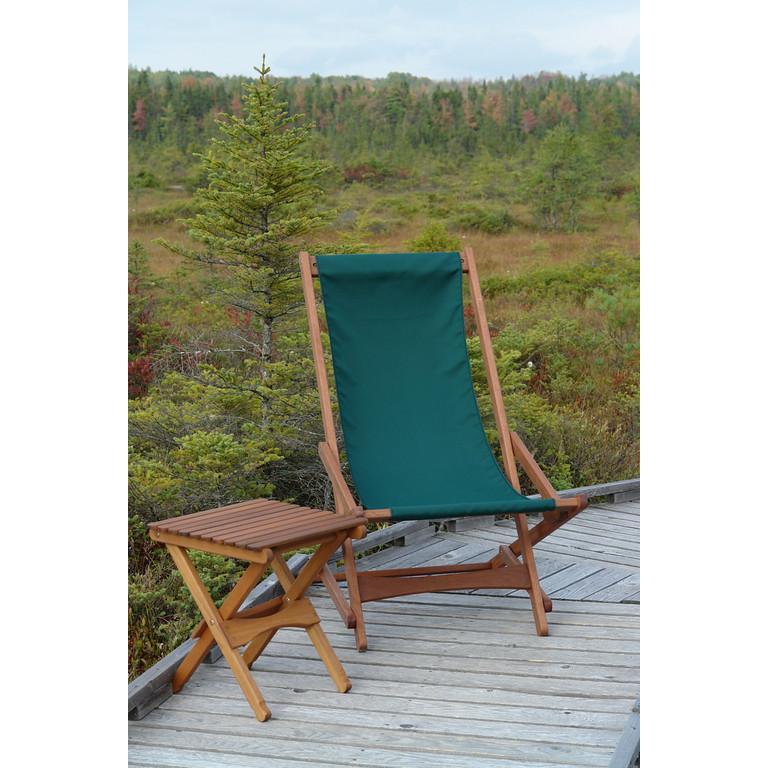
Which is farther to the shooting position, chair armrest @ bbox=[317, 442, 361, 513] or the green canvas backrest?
the green canvas backrest

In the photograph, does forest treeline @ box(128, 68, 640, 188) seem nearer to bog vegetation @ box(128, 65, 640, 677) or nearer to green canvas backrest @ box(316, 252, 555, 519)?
bog vegetation @ box(128, 65, 640, 677)

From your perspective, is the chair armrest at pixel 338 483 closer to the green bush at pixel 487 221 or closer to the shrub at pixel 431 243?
the shrub at pixel 431 243

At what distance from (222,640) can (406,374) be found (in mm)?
1294

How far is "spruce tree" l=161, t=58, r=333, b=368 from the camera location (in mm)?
4727

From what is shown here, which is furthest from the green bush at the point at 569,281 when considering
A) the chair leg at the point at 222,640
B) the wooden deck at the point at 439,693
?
the chair leg at the point at 222,640

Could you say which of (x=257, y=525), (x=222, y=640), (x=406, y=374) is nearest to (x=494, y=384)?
(x=406, y=374)

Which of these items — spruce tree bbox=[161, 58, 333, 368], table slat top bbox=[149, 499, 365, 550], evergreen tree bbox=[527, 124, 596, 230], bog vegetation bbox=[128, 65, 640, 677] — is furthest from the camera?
evergreen tree bbox=[527, 124, 596, 230]

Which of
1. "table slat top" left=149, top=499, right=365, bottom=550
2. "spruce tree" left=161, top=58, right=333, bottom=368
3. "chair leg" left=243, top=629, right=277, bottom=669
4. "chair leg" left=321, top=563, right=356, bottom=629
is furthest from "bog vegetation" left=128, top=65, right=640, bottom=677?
"table slat top" left=149, top=499, right=365, bottom=550

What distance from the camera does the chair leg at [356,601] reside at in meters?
2.86

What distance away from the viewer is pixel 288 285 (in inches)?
191

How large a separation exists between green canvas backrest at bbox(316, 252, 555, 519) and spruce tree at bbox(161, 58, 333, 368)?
140 centimetres

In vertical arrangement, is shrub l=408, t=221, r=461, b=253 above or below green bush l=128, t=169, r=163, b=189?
below

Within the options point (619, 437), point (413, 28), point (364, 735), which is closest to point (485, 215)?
point (413, 28)
